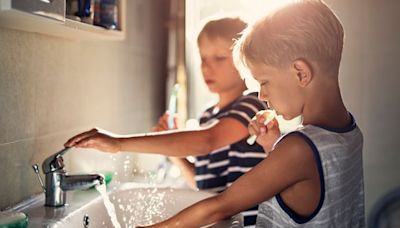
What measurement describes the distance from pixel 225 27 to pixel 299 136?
1.79ft

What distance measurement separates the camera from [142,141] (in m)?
1.11

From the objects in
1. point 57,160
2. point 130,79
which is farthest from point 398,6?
point 57,160

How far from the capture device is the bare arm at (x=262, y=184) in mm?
836

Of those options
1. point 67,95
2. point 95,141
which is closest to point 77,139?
point 95,141

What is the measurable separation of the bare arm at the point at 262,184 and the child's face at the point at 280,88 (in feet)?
0.25

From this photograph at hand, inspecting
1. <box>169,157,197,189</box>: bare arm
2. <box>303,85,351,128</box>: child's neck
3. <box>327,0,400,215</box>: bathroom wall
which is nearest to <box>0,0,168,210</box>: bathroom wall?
<box>169,157,197,189</box>: bare arm

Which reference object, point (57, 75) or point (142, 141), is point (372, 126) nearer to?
point (142, 141)

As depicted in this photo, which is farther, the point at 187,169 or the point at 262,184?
the point at 187,169

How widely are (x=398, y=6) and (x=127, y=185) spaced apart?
100cm

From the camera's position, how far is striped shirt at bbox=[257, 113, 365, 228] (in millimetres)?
853

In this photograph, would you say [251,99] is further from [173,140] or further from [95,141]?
[95,141]

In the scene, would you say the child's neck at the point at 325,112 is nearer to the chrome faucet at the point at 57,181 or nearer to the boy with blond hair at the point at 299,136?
the boy with blond hair at the point at 299,136

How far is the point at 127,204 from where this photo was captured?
1119mm

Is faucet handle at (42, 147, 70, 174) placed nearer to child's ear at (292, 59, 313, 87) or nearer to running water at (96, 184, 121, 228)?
running water at (96, 184, 121, 228)
